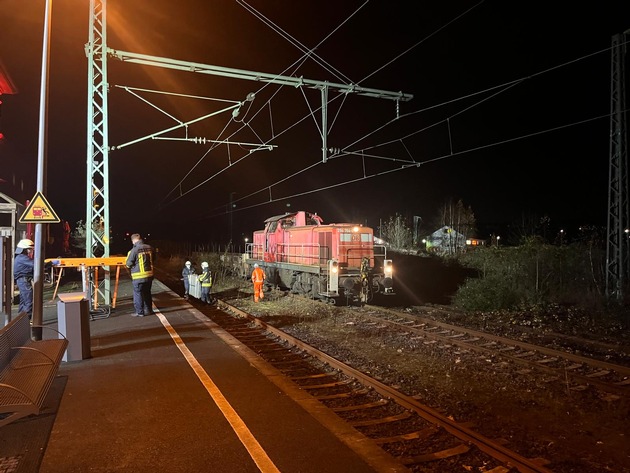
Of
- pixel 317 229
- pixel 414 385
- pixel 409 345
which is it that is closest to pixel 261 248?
pixel 317 229

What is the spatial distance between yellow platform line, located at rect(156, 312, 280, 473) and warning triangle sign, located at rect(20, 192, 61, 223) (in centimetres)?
325

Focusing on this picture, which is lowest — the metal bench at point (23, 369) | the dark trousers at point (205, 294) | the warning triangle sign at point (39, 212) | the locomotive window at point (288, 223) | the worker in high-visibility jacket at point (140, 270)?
the dark trousers at point (205, 294)

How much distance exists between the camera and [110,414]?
16.4 feet

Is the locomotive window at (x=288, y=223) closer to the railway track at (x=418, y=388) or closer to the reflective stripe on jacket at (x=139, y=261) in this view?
the railway track at (x=418, y=388)

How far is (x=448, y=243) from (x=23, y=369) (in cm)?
3250

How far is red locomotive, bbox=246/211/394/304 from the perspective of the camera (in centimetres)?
1549

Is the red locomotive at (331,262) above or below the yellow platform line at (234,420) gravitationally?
above

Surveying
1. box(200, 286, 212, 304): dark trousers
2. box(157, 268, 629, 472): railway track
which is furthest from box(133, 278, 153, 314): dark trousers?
box(200, 286, 212, 304): dark trousers

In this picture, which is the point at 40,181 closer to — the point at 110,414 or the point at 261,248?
the point at 110,414

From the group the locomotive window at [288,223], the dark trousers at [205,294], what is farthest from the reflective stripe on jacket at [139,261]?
the locomotive window at [288,223]

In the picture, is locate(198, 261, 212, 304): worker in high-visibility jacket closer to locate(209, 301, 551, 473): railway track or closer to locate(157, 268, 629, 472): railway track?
locate(157, 268, 629, 472): railway track

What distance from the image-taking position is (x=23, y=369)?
16.7 ft

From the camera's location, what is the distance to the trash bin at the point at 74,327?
711cm

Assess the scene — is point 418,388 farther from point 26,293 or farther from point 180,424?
point 26,293
